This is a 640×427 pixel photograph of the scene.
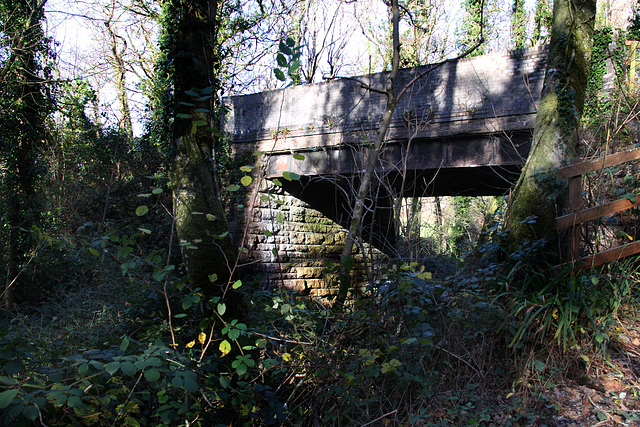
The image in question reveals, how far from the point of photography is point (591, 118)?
22.4ft

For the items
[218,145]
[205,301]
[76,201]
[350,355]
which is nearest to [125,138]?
[76,201]

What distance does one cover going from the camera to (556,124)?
4.64 metres

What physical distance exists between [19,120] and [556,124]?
9828 mm

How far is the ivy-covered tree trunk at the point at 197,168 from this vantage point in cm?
345

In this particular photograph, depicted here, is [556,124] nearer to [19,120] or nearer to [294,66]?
[294,66]

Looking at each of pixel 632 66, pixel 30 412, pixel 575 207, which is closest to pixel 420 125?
pixel 575 207

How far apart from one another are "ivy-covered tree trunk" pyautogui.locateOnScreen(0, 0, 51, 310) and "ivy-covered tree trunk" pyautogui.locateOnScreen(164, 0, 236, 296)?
Answer: 6283 millimetres

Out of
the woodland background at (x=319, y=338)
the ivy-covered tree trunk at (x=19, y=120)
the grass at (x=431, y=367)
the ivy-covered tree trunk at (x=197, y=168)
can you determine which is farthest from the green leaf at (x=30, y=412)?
the ivy-covered tree trunk at (x=19, y=120)

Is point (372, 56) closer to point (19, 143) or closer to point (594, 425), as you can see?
point (19, 143)

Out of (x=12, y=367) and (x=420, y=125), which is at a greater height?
(x=420, y=125)

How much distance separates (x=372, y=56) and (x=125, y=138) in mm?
13327

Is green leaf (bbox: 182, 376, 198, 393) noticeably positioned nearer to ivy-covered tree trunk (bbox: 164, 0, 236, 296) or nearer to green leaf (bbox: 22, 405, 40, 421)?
green leaf (bbox: 22, 405, 40, 421)

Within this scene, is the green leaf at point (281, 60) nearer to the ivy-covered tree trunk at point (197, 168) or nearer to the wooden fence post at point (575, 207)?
the ivy-covered tree trunk at point (197, 168)

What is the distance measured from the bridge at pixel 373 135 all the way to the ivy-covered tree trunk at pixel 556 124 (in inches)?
65.5
